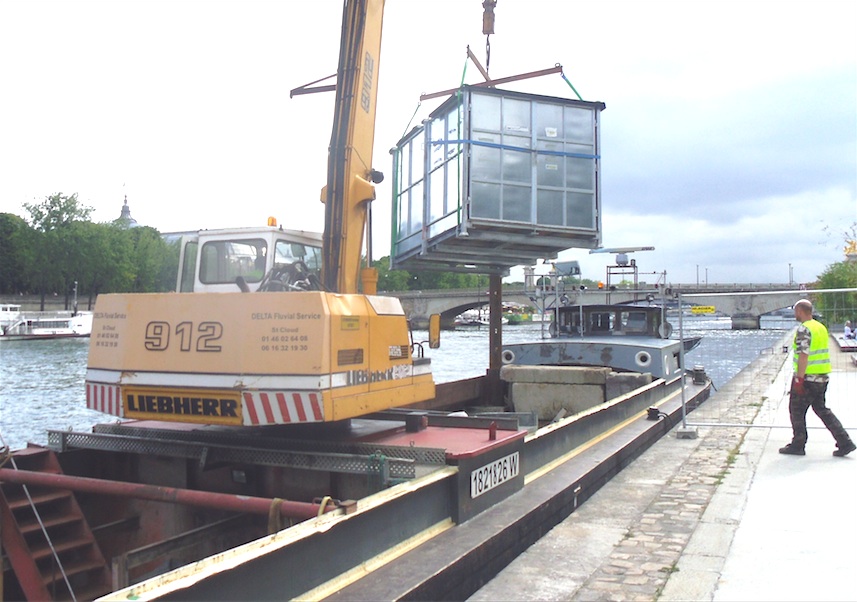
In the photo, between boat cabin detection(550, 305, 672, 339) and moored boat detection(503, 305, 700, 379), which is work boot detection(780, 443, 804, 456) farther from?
boat cabin detection(550, 305, 672, 339)

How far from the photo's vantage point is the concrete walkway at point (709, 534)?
15.1ft

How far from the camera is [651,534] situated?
226 inches

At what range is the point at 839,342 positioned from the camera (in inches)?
768

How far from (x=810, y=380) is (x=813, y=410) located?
1.15 ft

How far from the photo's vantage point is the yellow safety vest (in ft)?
25.8

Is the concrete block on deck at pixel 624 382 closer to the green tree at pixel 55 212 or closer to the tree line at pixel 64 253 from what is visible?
the tree line at pixel 64 253

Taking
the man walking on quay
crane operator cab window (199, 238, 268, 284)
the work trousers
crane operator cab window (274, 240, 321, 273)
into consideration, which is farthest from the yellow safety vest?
crane operator cab window (199, 238, 268, 284)

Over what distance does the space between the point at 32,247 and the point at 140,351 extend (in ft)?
279

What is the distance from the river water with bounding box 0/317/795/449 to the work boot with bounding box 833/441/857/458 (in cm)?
607

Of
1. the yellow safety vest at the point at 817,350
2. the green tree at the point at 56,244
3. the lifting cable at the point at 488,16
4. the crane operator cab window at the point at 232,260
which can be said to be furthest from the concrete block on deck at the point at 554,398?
the green tree at the point at 56,244

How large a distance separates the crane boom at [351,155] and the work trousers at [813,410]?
17.0ft

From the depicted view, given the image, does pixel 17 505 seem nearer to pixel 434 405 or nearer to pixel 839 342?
pixel 434 405

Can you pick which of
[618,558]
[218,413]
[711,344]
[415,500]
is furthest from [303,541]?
[711,344]

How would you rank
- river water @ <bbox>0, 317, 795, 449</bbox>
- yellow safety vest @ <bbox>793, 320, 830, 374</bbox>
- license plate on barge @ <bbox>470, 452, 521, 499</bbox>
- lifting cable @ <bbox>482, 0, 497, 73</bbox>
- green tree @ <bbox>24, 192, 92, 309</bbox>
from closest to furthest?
license plate on barge @ <bbox>470, 452, 521, 499</bbox>, yellow safety vest @ <bbox>793, 320, 830, 374</bbox>, lifting cable @ <bbox>482, 0, 497, 73</bbox>, river water @ <bbox>0, 317, 795, 449</bbox>, green tree @ <bbox>24, 192, 92, 309</bbox>
